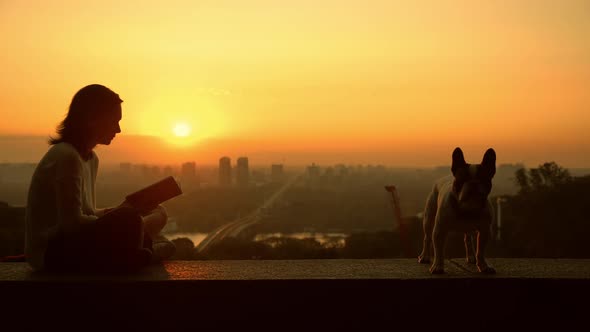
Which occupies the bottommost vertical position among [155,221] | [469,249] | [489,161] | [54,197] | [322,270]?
[322,270]

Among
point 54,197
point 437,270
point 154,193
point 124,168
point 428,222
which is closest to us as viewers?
point 54,197

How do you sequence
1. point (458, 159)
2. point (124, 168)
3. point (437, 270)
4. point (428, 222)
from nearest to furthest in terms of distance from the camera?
point (458, 159) → point (437, 270) → point (428, 222) → point (124, 168)

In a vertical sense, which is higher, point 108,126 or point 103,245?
point 108,126

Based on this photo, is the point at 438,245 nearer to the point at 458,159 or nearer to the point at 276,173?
the point at 458,159

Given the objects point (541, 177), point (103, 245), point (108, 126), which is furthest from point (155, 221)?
point (541, 177)

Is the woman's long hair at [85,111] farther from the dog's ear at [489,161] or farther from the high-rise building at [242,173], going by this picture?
the high-rise building at [242,173]

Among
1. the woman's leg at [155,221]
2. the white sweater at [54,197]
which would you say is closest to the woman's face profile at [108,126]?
the white sweater at [54,197]

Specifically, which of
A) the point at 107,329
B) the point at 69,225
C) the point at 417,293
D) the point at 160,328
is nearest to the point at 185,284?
the point at 160,328
